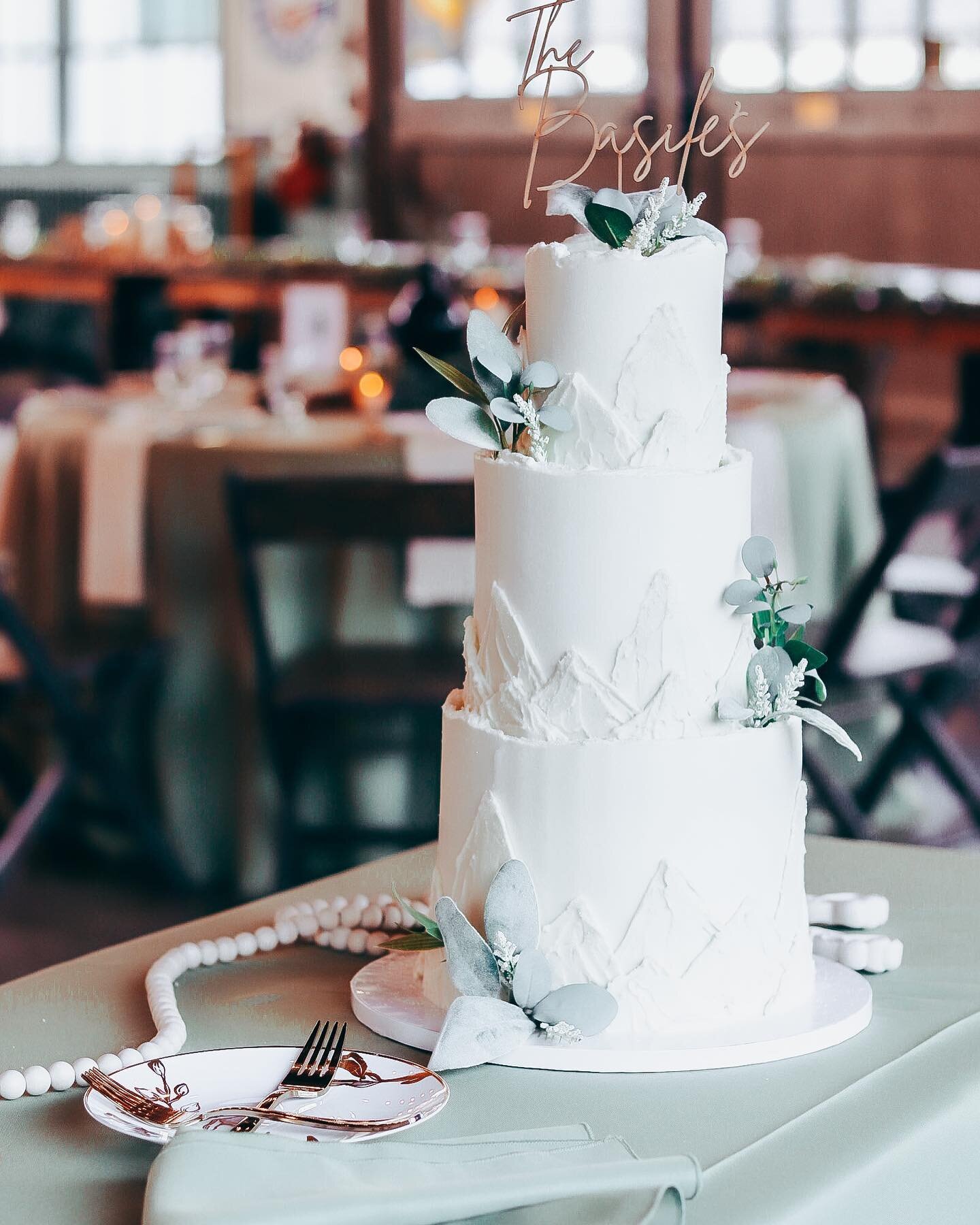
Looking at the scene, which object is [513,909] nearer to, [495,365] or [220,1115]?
[220,1115]

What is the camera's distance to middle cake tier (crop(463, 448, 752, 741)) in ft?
3.13

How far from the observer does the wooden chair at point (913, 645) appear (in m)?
2.83

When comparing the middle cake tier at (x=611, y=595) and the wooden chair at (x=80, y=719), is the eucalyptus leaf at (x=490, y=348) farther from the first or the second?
the wooden chair at (x=80, y=719)

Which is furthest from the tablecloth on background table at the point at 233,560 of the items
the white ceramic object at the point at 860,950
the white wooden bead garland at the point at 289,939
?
the white ceramic object at the point at 860,950

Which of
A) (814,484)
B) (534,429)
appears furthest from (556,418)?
(814,484)

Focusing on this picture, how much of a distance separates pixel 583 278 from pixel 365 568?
230 centimetres

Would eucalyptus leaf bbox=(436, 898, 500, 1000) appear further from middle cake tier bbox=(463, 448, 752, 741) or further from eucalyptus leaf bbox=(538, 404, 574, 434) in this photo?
eucalyptus leaf bbox=(538, 404, 574, 434)

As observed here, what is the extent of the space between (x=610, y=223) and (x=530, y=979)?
422 mm

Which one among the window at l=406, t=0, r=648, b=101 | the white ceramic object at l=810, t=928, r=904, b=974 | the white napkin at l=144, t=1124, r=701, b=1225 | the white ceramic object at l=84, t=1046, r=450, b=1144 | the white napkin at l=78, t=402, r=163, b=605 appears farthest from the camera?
the window at l=406, t=0, r=648, b=101

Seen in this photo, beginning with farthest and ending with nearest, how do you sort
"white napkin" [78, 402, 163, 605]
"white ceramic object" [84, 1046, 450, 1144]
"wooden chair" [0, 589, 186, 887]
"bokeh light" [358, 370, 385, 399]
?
"bokeh light" [358, 370, 385, 399], "white napkin" [78, 402, 163, 605], "wooden chair" [0, 589, 186, 887], "white ceramic object" [84, 1046, 450, 1144]

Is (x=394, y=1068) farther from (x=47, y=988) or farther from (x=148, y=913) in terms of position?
(x=148, y=913)

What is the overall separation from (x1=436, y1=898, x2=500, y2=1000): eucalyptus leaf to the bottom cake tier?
0.14 feet

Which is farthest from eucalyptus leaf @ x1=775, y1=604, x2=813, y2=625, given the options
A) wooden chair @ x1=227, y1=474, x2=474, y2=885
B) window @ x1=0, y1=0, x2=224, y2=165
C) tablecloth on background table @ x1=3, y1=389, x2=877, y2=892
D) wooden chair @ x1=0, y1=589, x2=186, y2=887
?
window @ x1=0, y1=0, x2=224, y2=165

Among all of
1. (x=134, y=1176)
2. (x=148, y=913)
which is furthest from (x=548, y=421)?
(x=148, y=913)
